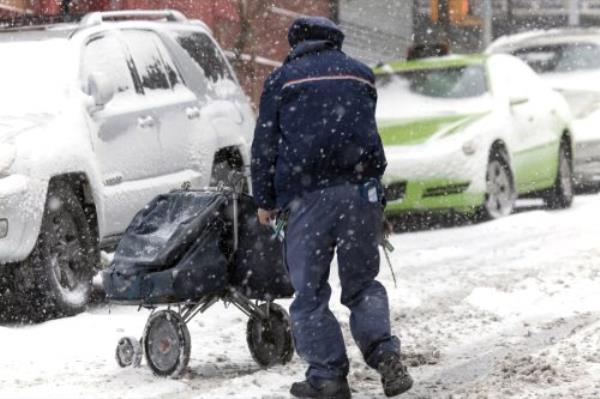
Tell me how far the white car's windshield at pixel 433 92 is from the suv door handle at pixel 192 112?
4.29 metres

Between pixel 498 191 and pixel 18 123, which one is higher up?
pixel 18 123

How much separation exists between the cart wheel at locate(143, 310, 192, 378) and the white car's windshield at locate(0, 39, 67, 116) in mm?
2922

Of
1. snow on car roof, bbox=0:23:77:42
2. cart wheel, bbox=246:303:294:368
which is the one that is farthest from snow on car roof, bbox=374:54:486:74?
cart wheel, bbox=246:303:294:368

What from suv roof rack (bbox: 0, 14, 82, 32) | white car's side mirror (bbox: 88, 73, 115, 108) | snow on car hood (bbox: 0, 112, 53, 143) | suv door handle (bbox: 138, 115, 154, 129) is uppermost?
suv roof rack (bbox: 0, 14, 82, 32)

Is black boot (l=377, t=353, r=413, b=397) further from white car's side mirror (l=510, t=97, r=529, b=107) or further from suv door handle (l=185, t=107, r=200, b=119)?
white car's side mirror (l=510, t=97, r=529, b=107)

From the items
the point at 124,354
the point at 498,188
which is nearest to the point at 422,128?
the point at 498,188

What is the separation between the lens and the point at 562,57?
2075cm

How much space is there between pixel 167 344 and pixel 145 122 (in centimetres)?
345

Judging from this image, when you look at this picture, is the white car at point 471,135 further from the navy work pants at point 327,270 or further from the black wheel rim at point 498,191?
the navy work pants at point 327,270

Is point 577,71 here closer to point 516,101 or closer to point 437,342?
point 516,101

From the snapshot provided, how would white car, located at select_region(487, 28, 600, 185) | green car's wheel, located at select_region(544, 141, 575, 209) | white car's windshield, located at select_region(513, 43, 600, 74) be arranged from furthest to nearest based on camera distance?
white car's windshield, located at select_region(513, 43, 600, 74), white car, located at select_region(487, 28, 600, 185), green car's wheel, located at select_region(544, 141, 575, 209)

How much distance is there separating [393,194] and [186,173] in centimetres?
402

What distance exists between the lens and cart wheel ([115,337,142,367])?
27.9 ft

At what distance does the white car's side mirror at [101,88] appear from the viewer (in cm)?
1081
